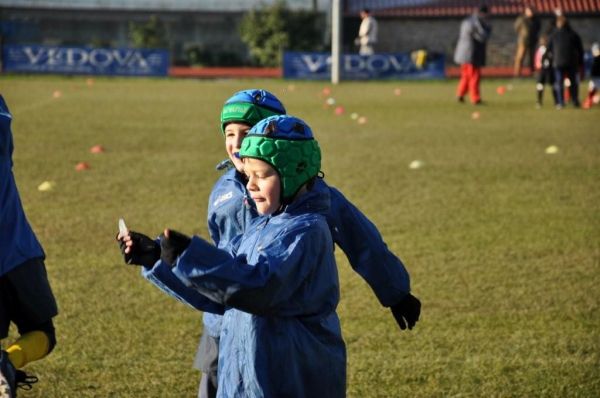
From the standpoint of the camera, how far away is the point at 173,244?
320 centimetres

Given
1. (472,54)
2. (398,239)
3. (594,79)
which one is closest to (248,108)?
(398,239)

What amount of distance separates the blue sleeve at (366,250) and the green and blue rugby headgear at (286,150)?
73cm

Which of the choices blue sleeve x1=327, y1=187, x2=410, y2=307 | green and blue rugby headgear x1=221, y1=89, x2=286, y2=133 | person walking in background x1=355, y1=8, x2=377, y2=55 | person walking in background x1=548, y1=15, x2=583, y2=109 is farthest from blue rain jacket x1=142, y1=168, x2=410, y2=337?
person walking in background x1=355, y1=8, x2=377, y2=55

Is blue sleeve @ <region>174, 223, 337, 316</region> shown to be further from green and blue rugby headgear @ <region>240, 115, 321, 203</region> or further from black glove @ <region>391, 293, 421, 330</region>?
black glove @ <region>391, 293, 421, 330</region>

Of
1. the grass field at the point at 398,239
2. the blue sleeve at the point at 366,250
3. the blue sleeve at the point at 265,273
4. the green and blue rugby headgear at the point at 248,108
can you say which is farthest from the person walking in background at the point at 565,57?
the blue sleeve at the point at 265,273

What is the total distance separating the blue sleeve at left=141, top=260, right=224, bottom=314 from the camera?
3.45 meters

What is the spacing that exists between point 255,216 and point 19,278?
51.9 inches

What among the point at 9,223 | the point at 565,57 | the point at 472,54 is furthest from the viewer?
the point at 472,54

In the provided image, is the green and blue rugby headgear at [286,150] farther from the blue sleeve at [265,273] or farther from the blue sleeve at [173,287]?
the blue sleeve at [173,287]

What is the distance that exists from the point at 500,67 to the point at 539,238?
36.2 meters

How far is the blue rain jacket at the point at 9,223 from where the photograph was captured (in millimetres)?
5008

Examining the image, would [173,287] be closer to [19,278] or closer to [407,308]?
[407,308]

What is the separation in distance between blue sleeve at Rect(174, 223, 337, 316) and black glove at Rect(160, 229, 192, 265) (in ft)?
0.07

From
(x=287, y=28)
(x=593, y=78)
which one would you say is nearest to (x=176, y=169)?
(x=593, y=78)
